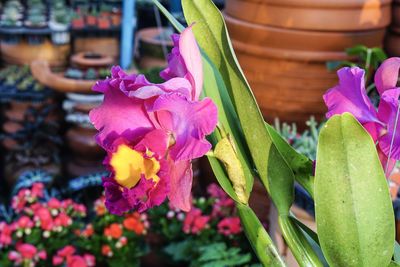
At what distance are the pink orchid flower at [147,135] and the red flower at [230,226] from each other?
861 mm

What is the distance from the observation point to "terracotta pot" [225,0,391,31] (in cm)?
138

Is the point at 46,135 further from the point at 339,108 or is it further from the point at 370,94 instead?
the point at 339,108

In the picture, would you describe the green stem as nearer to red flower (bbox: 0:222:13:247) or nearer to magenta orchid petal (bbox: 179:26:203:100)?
magenta orchid petal (bbox: 179:26:203:100)

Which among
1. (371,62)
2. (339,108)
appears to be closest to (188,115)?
(339,108)

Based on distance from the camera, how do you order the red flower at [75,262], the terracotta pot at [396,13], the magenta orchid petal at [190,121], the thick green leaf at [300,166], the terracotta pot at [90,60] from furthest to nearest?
the terracotta pot at [90,60], the terracotta pot at [396,13], the red flower at [75,262], the thick green leaf at [300,166], the magenta orchid petal at [190,121]

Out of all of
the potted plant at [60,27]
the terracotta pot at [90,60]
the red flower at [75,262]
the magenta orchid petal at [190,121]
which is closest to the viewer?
the magenta orchid petal at [190,121]

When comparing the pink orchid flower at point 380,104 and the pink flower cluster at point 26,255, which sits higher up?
the pink orchid flower at point 380,104

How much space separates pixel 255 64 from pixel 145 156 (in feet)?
3.46

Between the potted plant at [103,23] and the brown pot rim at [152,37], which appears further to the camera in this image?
the potted plant at [103,23]

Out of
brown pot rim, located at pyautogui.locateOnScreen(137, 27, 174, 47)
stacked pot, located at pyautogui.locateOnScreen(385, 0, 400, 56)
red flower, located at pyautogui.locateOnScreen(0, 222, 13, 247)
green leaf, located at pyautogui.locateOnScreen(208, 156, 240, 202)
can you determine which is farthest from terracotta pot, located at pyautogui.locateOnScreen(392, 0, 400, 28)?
green leaf, located at pyautogui.locateOnScreen(208, 156, 240, 202)

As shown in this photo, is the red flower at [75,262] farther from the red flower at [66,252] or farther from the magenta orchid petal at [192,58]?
the magenta orchid petal at [192,58]

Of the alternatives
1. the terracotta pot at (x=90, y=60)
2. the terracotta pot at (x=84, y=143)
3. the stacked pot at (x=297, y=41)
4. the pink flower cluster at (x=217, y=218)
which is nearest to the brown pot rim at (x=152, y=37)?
the terracotta pot at (x=90, y=60)

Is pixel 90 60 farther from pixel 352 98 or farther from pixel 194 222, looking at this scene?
pixel 352 98

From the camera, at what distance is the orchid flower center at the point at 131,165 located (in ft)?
1.50
